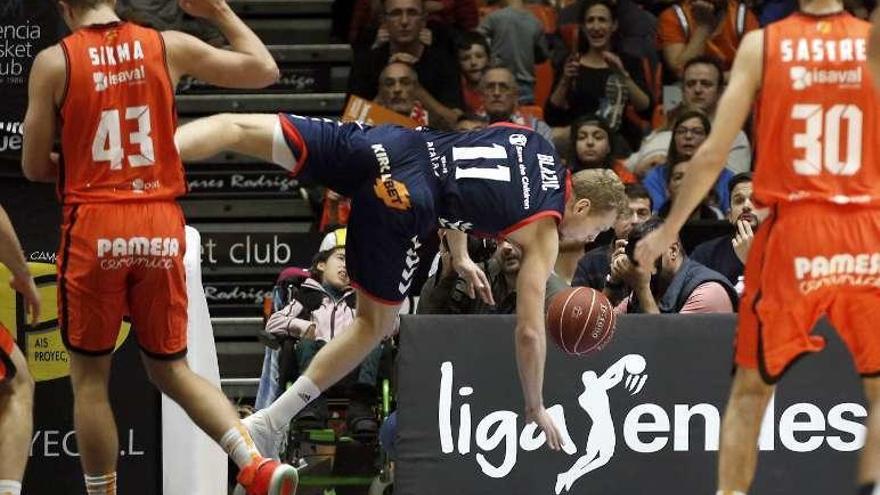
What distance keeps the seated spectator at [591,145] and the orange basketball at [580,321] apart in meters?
3.44

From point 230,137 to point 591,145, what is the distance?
467 cm

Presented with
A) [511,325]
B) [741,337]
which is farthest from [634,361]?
[741,337]

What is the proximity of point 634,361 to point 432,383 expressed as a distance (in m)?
1.03

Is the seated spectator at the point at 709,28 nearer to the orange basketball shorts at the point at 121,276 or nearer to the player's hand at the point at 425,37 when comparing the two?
the player's hand at the point at 425,37

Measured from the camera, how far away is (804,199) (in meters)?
6.61

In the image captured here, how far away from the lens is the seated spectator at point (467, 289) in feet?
33.4

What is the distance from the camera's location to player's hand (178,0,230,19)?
781cm

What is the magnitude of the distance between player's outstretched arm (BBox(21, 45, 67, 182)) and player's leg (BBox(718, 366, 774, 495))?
2.95 metres

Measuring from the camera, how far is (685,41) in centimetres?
1460

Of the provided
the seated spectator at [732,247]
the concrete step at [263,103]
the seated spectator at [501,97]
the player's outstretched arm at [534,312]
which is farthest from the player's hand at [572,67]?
the player's outstretched arm at [534,312]

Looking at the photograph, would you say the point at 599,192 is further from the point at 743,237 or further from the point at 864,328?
the point at 864,328

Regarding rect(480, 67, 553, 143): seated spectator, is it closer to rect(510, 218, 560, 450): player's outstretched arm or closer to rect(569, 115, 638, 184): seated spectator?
rect(569, 115, 638, 184): seated spectator

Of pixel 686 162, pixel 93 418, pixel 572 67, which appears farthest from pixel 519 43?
pixel 93 418

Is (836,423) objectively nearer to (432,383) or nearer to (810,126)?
(432,383)
